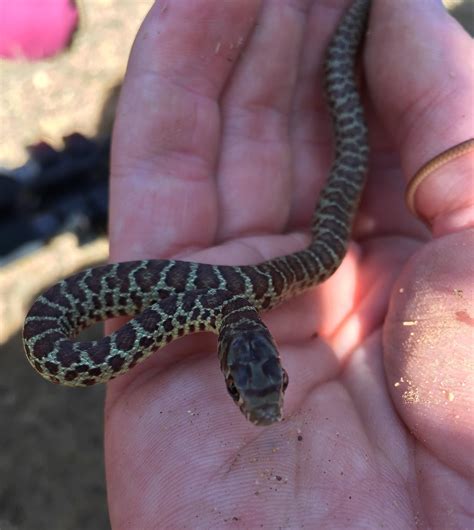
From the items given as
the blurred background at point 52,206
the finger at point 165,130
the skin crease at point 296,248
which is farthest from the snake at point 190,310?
the blurred background at point 52,206

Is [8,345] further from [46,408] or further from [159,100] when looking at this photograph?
[159,100]

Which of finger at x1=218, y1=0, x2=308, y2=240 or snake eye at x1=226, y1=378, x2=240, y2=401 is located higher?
finger at x1=218, y1=0, x2=308, y2=240

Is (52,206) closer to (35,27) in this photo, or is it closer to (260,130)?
(35,27)

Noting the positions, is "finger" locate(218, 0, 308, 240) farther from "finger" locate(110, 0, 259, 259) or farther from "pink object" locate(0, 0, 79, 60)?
"pink object" locate(0, 0, 79, 60)

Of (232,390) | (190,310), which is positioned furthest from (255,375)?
(190,310)

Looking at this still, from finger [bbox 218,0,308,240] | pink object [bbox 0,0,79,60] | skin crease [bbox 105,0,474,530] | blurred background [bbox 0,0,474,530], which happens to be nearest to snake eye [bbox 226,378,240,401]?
skin crease [bbox 105,0,474,530]

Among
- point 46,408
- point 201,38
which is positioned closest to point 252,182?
point 201,38

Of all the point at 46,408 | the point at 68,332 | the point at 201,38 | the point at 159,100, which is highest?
the point at 201,38
